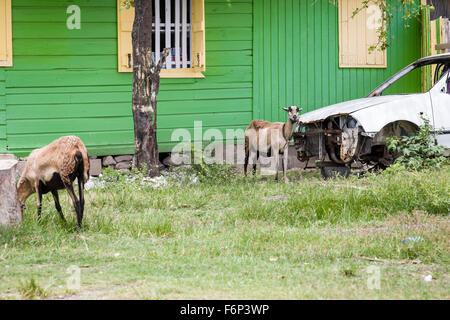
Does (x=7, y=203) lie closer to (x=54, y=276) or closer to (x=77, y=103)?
(x=54, y=276)

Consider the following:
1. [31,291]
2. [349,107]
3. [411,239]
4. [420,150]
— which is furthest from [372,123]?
[31,291]

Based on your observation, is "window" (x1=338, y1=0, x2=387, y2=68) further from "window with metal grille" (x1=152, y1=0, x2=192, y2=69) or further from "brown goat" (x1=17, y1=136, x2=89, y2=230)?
"brown goat" (x1=17, y1=136, x2=89, y2=230)

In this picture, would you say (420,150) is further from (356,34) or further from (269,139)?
(356,34)

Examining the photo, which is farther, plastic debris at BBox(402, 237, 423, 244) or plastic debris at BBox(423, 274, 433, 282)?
plastic debris at BBox(402, 237, 423, 244)

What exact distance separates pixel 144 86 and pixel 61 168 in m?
4.10

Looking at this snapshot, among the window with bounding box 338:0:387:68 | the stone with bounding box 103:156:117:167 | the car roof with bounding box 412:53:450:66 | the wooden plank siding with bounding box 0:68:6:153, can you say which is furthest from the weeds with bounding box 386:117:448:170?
the wooden plank siding with bounding box 0:68:6:153

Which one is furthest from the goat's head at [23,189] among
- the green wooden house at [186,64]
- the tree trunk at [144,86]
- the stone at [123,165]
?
the stone at [123,165]

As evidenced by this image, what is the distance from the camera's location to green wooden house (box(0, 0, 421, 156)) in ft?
37.4

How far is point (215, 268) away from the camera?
5.39m

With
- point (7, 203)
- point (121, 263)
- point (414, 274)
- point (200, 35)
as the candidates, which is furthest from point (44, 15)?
point (414, 274)

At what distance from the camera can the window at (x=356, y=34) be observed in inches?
521

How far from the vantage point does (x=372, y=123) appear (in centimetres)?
976

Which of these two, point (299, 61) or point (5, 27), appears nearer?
point (5, 27)

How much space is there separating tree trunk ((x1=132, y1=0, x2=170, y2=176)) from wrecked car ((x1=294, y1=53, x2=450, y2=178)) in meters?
2.34
